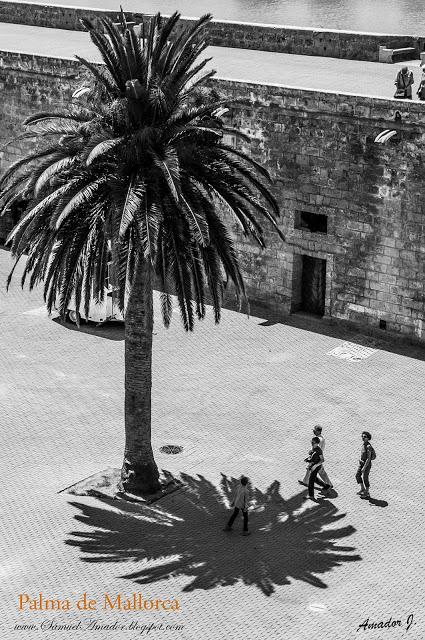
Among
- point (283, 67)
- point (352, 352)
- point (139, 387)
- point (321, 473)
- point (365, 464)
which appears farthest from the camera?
point (283, 67)

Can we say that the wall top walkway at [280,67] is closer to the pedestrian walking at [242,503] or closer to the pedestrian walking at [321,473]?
the pedestrian walking at [321,473]

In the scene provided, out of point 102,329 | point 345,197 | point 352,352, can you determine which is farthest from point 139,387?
point 345,197

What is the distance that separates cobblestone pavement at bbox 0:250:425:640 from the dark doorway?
1352 millimetres

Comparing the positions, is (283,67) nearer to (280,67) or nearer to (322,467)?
(280,67)

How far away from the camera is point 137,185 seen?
81.9ft

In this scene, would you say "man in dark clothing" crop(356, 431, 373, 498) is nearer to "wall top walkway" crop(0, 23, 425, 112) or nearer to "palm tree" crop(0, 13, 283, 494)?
"palm tree" crop(0, 13, 283, 494)

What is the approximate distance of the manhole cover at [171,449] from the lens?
29703 millimetres

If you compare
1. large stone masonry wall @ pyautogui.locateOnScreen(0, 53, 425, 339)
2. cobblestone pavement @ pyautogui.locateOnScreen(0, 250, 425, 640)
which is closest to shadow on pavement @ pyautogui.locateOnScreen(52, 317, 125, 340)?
cobblestone pavement @ pyautogui.locateOnScreen(0, 250, 425, 640)

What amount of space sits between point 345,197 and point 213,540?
13.5 m

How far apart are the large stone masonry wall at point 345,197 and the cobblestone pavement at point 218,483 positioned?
1.50m

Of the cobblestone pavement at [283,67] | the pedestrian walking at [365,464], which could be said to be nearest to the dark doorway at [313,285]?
the cobblestone pavement at [283,67]

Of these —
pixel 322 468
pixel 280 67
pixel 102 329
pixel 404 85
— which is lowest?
pixel 322 468

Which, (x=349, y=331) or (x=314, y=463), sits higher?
(x=349, y=331)

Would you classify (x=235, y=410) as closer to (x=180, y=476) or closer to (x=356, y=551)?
(x=180, y=476)
